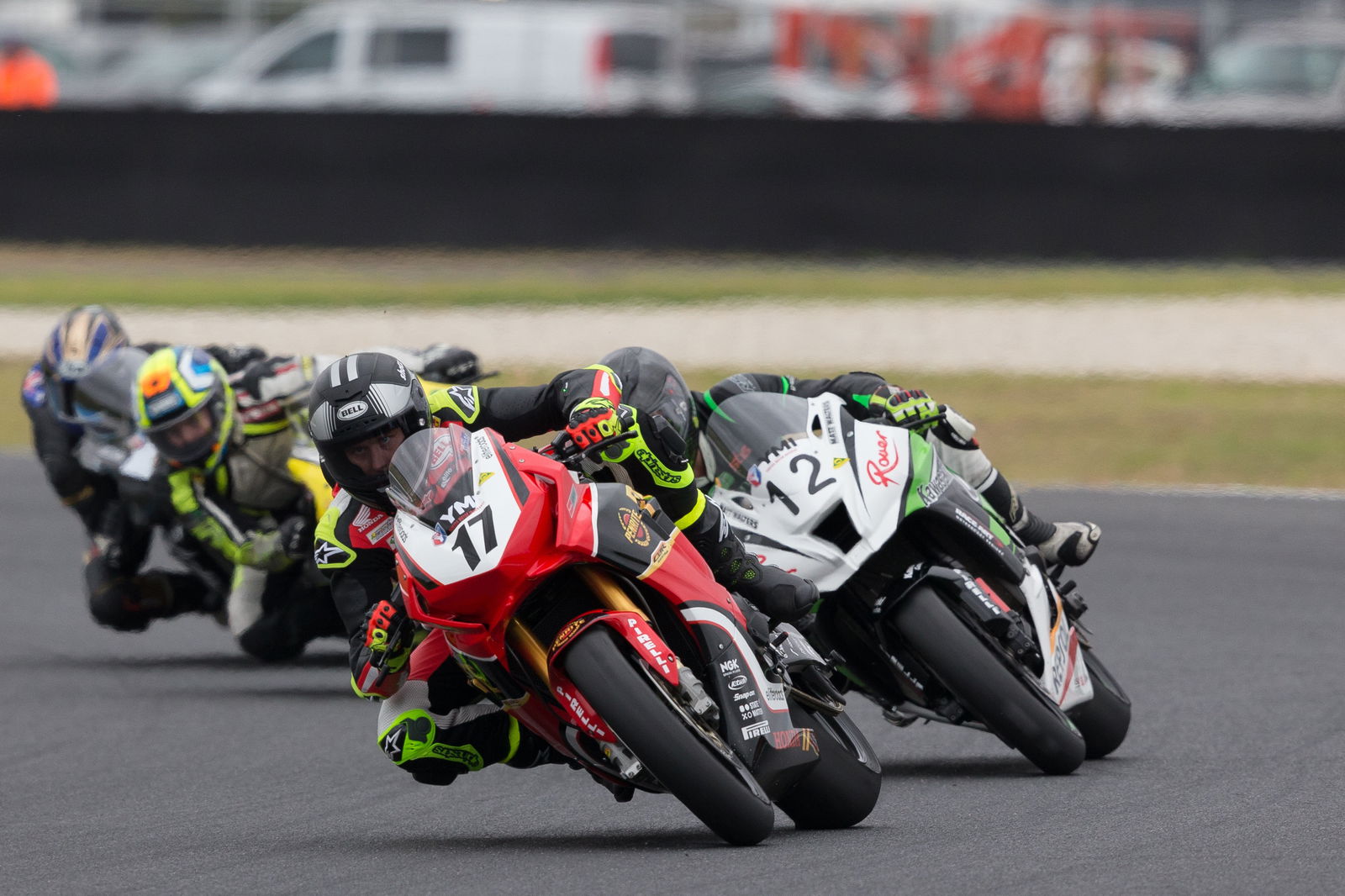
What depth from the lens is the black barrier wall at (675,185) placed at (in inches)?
701

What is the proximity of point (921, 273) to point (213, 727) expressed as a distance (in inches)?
462

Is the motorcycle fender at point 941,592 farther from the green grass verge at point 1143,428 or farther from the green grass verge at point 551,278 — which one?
the green grass verge at point 551,278

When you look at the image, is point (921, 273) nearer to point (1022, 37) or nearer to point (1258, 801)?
point (1022, 37)

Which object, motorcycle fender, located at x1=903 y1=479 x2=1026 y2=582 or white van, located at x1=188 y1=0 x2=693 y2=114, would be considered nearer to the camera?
motorcycle fender, located at x1=903 y1=479 x2=1026 y2=582

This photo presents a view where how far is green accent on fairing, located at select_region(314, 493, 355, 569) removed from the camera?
17.4 feet

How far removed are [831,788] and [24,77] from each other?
63.7 feet

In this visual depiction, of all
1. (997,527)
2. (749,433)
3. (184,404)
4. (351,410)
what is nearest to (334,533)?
(351,410)

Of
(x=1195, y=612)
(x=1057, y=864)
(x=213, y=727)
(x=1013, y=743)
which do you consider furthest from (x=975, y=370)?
(x=1057, y=864)

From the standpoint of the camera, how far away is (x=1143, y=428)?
14.5 m

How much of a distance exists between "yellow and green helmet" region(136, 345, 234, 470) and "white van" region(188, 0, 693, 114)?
13.0 meters

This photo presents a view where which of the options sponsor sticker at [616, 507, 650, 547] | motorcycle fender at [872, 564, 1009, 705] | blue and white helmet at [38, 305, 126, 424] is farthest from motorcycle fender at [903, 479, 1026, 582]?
blue and white helmet at [38, 305, 126, 424]

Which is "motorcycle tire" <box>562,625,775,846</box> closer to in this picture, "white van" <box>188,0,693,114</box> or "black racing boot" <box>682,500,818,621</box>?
"black racing boot" <box>682,500,818,621</box>

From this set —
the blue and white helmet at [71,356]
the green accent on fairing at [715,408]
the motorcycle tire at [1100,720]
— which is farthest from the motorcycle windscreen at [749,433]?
the blue and white helmet at [71,356]

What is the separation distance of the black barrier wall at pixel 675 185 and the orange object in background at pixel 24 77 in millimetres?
1805
